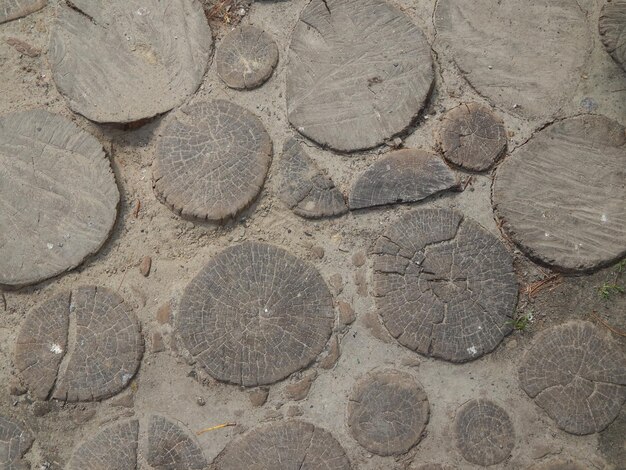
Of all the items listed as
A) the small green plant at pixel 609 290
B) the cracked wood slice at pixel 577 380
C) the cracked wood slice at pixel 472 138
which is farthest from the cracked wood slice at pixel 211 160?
the small green plant at pixel 609 290

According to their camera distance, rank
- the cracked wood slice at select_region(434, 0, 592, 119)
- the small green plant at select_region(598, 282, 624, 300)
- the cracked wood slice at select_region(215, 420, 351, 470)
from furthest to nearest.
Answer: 1. the cracked wood slice at select_region(434, 0, 592, 119)
2. the small green plant at select_region(598, 282, 624, 300)
3. the cracked wood slice at select_region(215, 420, 351, 470)

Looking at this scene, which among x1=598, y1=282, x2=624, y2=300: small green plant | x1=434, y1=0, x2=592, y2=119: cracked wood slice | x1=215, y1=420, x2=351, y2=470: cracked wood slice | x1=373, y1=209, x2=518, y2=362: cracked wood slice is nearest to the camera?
x1=215, y1=420, x2=351, y2=470: cracked wood slice

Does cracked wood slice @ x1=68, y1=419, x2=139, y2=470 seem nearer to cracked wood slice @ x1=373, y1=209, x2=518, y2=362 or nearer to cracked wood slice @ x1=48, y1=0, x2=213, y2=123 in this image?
cracked wood slice @ x1=373, y1=209, x2=518, y2=362

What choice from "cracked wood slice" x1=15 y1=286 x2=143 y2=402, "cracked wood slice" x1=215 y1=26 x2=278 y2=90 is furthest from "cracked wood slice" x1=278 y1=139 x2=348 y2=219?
"cracked wood slice" x1=15 y1=286 x2=143 y2=402

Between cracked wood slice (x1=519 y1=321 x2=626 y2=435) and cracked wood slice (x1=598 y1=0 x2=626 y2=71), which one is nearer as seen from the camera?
cracked wood slice (x1=519 y1=321 x2=626 y2=435)

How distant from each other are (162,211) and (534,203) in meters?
1.62

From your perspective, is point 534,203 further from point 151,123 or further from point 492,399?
point 151,123

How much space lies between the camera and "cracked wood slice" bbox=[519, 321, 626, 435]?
2725mm

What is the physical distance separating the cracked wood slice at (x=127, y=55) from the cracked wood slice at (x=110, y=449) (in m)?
1.31

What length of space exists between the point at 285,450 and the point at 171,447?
0.46m

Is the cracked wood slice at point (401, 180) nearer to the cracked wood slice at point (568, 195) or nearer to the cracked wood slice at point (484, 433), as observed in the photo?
the cracked wood slice at point (568, 195)

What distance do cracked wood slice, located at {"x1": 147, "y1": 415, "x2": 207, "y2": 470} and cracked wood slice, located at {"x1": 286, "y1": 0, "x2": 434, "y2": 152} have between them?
1350 mm

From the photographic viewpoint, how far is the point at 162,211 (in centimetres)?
288

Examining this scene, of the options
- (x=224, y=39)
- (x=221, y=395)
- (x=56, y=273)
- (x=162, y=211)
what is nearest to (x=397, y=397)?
(x=221, y=395)
